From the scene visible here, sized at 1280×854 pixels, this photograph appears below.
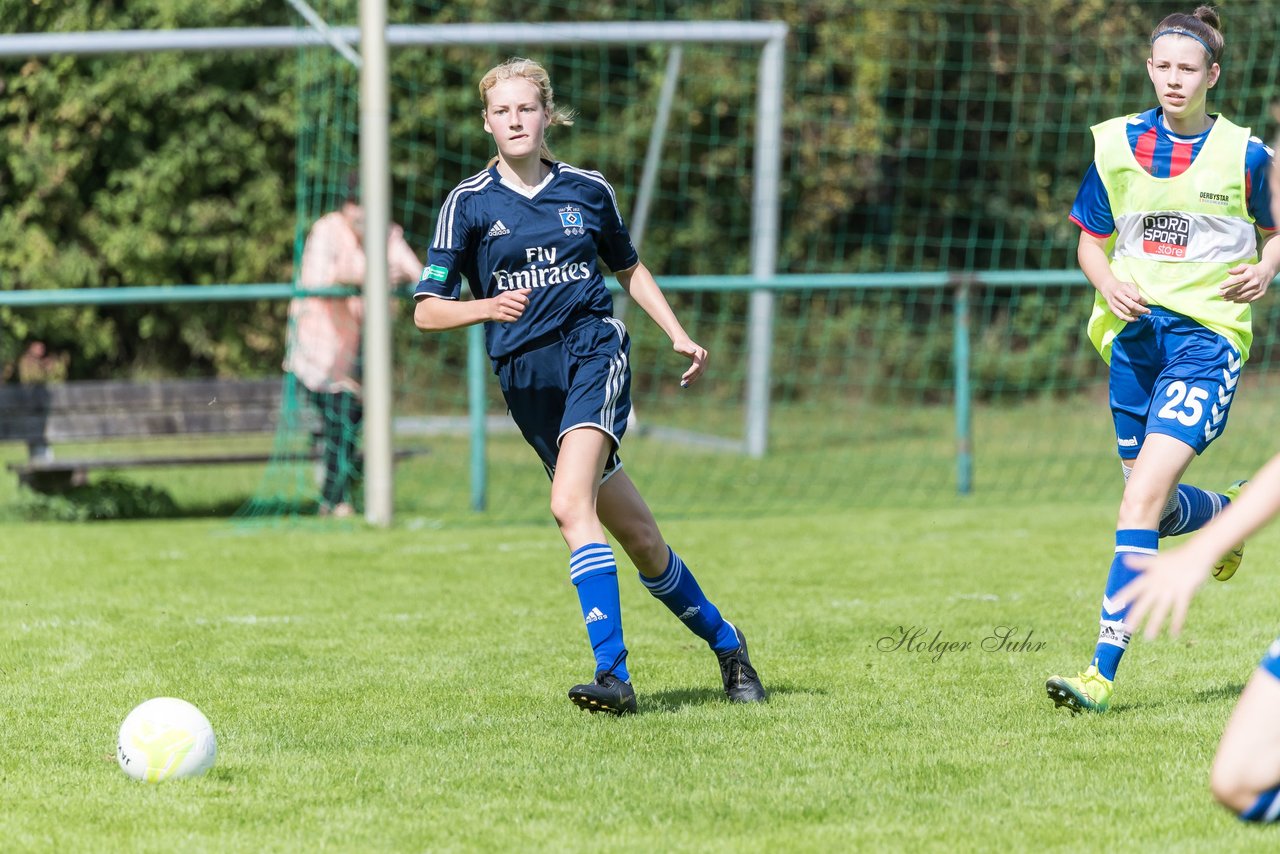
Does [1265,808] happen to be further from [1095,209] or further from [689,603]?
[1095,209]

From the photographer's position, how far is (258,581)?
7289 millimetres

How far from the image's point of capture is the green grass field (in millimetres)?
3516

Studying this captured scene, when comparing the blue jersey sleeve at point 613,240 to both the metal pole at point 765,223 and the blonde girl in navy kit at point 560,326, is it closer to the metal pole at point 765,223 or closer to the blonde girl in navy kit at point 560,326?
the blonde girl in navy kit at point 560,326

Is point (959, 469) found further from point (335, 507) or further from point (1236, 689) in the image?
point (1236, 689)

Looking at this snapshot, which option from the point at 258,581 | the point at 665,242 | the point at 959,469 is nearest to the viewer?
the point at 258,581

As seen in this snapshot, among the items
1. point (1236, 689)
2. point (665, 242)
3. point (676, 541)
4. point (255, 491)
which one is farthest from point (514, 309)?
point (665, 242)

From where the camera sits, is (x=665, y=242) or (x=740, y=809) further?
(x=665, y=242)

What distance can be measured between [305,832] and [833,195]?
1371cm

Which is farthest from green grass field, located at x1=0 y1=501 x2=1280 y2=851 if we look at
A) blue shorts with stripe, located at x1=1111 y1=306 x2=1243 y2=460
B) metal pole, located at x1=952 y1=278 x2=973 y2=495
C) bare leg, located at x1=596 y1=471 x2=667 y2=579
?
metal pole, located at x1=952 y1=278 x2=973 y2=495

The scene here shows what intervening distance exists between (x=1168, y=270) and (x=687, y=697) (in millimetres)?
1928

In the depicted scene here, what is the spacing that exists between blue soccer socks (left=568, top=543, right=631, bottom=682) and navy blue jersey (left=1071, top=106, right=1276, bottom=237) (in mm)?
1870

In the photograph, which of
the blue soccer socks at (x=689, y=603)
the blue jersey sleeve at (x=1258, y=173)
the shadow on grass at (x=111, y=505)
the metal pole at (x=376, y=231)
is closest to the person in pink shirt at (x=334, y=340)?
the metal pole at (x=376, y=231)

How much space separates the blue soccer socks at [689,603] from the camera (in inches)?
187

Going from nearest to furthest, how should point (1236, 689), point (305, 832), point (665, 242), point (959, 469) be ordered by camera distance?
point (305, 832)
point (1236, 689)
point (959, 469)
point (665, 242)
